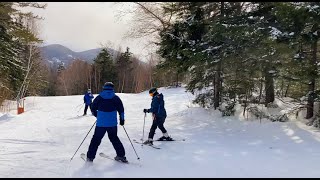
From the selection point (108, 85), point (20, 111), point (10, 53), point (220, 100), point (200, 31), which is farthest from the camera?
point (20, 111)

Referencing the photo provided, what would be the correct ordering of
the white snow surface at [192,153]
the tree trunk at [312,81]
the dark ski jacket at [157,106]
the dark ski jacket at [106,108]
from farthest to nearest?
the tree trunk at [312,81]
the dark ski jacket at [157,106]
the dark ski jacket at [106,108]
the white snow surface at [192,153]

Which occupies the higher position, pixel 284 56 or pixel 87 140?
pixel 284 56

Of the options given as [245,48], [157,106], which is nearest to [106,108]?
[157,106]

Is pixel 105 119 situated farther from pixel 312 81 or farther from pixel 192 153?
pixel 312 81

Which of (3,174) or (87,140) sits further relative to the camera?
(87,140)

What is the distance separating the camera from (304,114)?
46.4 ft

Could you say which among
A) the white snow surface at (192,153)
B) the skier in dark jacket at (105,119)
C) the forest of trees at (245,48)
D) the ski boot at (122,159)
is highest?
the forest of trees at (245,48)

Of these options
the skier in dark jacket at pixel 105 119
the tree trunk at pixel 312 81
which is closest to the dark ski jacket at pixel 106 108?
the skier in dark jacket at pixel 105 119

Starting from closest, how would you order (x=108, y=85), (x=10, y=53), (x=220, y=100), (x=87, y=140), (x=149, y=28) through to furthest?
1. (x=108, y=85)
2. (x=87, y=140)
3. (x=220, y=100)
4. (x=149, y=28)
5. (x=10, y=53)

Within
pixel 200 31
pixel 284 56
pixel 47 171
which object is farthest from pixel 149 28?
pixel 47 171

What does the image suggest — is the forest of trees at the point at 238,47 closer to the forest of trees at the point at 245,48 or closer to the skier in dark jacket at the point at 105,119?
the forest of trees at the point at 245,48

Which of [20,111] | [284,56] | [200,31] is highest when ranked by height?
[200,31]

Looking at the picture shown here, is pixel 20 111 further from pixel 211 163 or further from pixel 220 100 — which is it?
pixel 211 163

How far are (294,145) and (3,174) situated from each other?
7833 millimetres
